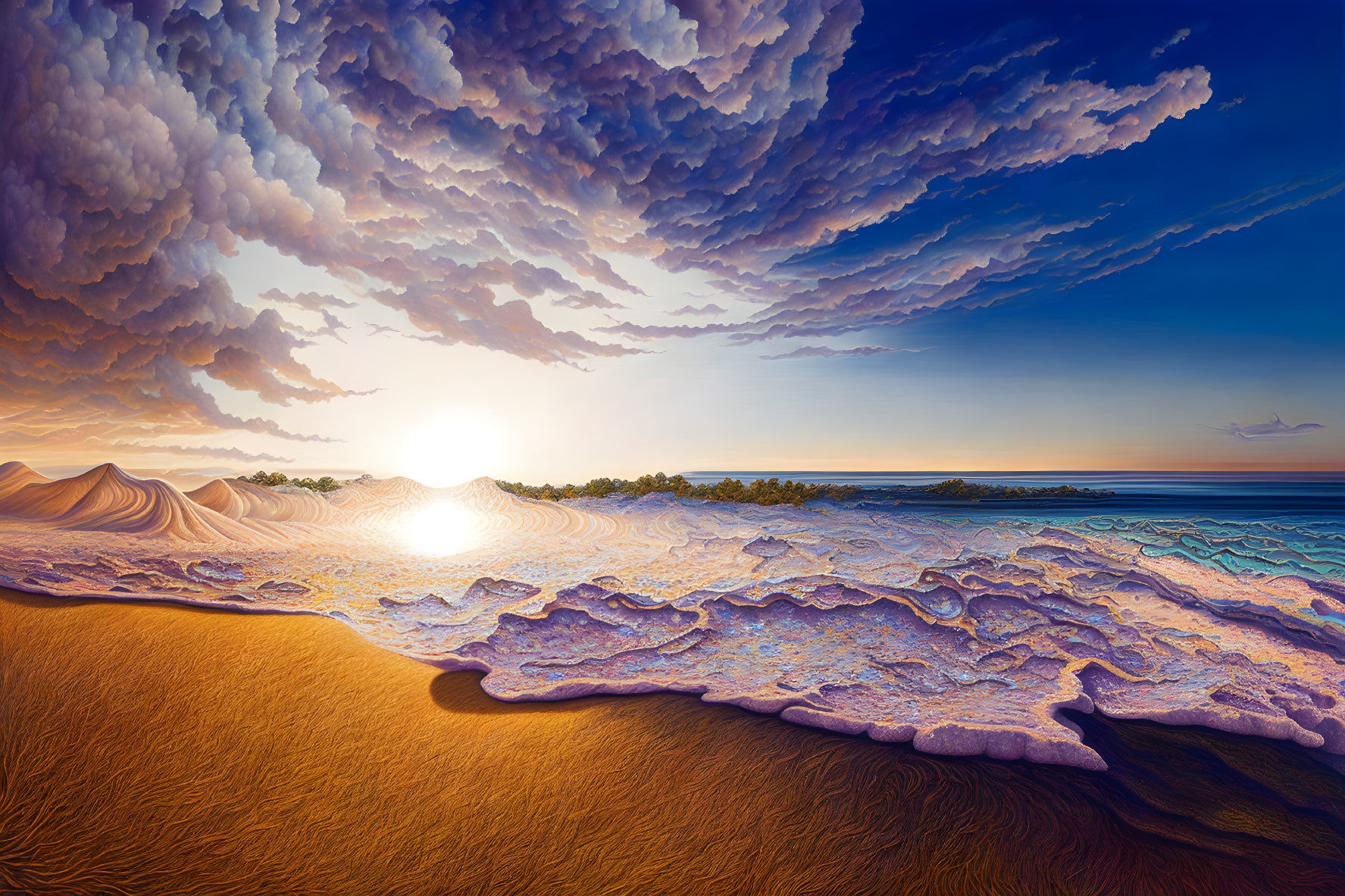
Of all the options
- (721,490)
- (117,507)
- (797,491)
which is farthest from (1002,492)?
(117,507)

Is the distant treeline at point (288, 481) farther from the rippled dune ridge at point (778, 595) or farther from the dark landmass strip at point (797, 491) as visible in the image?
the dark landmass strip at point (797, 491)

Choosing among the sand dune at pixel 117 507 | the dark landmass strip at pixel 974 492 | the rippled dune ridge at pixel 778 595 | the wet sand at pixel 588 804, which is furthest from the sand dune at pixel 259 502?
the dark landmass strip at pixel 974 492

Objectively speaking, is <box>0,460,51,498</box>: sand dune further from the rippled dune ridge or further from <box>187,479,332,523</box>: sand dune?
<box>187,479,332,523</box>: sand dune

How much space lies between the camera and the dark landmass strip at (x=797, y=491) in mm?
4312

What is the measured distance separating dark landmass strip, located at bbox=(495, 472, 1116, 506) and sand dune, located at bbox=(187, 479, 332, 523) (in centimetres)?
197

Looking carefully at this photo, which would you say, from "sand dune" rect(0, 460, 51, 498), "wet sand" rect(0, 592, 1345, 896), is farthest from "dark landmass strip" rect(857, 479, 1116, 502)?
"sand dune" rect(0, 460, 51, 498)

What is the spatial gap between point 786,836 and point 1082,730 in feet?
4.07

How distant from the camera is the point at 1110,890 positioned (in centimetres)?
135

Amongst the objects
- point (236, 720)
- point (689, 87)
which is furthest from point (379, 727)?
point (689, 87)

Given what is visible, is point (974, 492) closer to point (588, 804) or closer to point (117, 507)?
point (588, 804)

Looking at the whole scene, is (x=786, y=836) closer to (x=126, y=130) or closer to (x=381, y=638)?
(x=381, y=638)

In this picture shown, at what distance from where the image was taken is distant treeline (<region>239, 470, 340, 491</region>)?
4086 millimetres

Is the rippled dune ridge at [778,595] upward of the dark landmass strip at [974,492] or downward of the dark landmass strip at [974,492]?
downward

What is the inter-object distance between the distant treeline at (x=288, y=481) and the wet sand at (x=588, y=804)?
2162 millimetres
